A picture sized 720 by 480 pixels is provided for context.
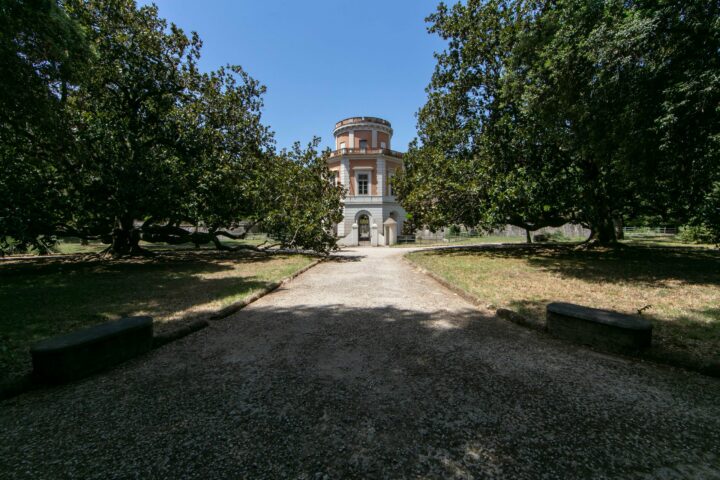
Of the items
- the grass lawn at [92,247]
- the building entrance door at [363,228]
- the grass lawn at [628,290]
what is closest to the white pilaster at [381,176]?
the building entrance door at [363,228]

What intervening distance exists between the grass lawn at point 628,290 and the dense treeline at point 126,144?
10549mm

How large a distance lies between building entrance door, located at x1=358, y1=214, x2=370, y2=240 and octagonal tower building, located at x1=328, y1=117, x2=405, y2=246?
84cm

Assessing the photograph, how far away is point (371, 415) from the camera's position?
2674 millimetres

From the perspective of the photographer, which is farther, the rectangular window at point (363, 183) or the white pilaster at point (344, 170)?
the rectangular window at point (363, 183)

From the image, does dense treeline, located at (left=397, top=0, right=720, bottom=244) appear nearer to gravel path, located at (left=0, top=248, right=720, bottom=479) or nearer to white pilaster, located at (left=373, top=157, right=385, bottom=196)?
gravel path, located at (left=0, top=248, right=720, bottom=479)

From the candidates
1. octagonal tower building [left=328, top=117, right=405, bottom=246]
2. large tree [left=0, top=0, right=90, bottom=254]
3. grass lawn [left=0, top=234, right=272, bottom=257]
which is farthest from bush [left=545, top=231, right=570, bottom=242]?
large tree [left=0, top=0, right=90, bottom=254]

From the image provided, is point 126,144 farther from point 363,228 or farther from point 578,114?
point 363,228

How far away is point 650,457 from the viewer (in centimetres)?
218

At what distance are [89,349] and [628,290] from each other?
9692 millimetres

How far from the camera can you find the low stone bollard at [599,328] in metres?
3.90

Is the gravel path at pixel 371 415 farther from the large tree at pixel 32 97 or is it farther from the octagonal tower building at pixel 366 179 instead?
the octagonal tower building at pixel 366 179

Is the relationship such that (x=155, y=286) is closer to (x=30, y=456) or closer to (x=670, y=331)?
(x=30, y=456)

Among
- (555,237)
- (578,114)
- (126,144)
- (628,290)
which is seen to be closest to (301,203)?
(126,144)

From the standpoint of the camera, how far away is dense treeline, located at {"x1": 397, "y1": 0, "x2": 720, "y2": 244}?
21.5 ft
